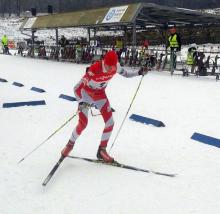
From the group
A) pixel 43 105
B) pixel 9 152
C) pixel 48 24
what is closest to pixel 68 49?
pixel 48 24

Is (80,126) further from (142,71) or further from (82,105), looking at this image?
(142,71)

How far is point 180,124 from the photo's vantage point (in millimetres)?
8797

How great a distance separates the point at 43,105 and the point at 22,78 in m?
7.61

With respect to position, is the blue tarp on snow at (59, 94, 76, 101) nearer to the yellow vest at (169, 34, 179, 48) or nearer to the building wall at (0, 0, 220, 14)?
the yellow vest at (169, 34, 179, 48)

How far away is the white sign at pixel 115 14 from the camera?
68.7ft

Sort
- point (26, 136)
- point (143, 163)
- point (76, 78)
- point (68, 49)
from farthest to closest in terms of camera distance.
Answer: point (68, 49)
point (76, 78)
point (26, 136)
point (143, 163)

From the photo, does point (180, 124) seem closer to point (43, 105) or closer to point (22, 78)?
point (43, 105)

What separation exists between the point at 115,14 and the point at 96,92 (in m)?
16.3

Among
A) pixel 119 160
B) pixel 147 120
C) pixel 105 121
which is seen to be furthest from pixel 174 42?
pixel 105 121

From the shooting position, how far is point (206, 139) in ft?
24.0

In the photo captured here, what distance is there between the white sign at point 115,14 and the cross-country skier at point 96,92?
50.2ft

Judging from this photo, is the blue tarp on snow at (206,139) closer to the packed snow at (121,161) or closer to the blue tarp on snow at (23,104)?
the packed snow at (121,161)

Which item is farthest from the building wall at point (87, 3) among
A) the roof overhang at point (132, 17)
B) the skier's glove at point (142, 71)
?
the skier's glove at point (142, 71)

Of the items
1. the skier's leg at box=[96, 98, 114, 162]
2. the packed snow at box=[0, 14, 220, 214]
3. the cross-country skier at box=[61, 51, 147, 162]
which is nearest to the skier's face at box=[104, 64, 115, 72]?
the cross-country skier at box=[61, 51, 147, 162]
